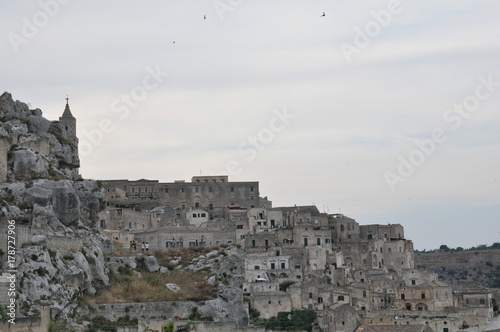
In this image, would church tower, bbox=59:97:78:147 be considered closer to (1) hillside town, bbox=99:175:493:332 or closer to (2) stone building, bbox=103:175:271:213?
(1) hillside town, bbox=99:175:493:332

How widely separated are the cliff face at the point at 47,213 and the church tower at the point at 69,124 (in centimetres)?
226

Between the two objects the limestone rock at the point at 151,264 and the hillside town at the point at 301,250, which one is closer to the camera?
the limestone rock at the point at 151,264

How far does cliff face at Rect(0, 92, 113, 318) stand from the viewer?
61125 mm

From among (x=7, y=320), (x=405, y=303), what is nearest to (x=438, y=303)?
(x=405, y=303)

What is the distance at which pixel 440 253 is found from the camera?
147750 mm

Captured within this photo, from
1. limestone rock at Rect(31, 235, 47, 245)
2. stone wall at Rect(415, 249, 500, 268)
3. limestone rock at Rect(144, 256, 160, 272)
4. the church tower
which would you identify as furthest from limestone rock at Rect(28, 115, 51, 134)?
stone wall at Rect(415, 249, 500, 268)

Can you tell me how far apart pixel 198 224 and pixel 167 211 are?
3130 millimetres

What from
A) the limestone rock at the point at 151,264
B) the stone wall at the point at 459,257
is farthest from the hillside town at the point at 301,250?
the stone wall at the point at 459,257

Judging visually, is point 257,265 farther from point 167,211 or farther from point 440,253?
point 440,253

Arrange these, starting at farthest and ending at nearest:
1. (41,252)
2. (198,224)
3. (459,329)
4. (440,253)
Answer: (440,253)
(198,224)
(459,329)
(41,252)

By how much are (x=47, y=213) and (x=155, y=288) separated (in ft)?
31.6

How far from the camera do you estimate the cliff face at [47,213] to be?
61.1 m

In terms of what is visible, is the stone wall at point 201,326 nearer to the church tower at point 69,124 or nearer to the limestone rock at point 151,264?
the limestone rock at point 151,264

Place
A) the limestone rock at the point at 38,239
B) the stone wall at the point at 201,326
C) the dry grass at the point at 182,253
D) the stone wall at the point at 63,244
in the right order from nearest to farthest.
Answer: the limestone rock at the point at 38,239 < the stone wall at the point at 201,326 < the stone wall at the point at 63,244 < the dry grass at the point at 182,253
